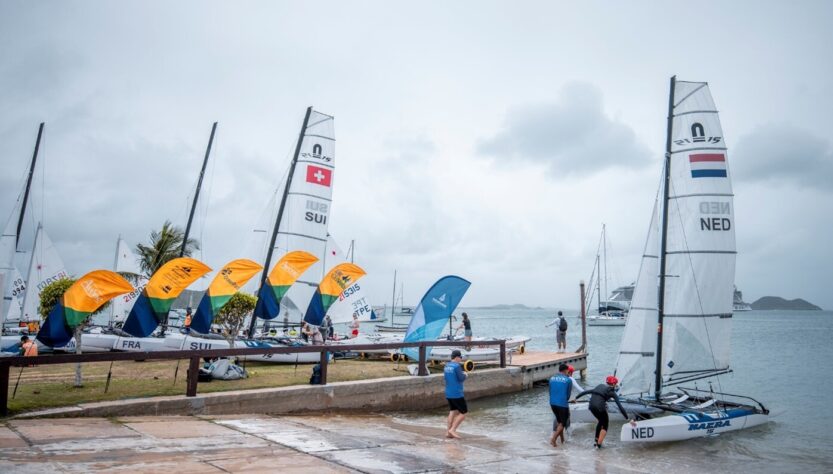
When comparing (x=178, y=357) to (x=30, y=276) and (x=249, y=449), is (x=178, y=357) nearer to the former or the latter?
(x=249, y=449)

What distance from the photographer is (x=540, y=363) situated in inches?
936

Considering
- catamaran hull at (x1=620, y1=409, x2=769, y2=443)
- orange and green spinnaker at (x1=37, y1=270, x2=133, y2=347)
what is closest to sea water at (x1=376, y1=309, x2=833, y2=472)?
catamaran hull at (x1=620, y1=409, x2=769, y2=443)

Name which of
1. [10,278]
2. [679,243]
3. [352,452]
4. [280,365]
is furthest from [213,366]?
[10,278]

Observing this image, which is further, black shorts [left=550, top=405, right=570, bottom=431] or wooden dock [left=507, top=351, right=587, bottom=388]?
wooden dock [left=507, top=351, right=587, bottom=388]

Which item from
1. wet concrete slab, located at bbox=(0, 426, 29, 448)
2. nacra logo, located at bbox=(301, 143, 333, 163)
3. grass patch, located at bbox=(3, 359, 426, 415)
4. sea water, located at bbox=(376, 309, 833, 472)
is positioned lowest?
sea water, located at bbox=(376, 309, 833, 472)

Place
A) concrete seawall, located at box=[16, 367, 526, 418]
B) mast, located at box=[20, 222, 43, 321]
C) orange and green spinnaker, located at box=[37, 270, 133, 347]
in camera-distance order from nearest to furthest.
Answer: concrete seawall, located at box=[16, 367, 526, 418]
orange and green spinnaker, located at box=[37, 270, 133, 347]
mast, located at box=[20, 222, 43, 321]

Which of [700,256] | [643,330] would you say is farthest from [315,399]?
[700,256]

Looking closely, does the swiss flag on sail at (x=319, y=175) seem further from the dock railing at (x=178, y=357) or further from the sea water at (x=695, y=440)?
Answer: the sea water at (x=695, y=440)

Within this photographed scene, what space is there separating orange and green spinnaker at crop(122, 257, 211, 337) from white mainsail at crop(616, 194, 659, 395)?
42.1 feet

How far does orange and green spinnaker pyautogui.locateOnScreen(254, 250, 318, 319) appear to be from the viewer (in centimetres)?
2195

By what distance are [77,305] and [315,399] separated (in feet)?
19.9

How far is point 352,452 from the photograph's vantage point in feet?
29.9

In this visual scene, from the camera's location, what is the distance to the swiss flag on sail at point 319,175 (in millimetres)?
28375

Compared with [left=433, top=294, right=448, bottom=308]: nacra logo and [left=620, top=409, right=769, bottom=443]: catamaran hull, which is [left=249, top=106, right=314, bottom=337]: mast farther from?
[left=620, top=409, right=769, bottom=443]: catamaran hull
